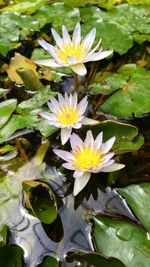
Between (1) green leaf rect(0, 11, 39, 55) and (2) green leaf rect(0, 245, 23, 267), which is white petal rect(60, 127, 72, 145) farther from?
(1) green leaf rect(0, 11, 39, 55)

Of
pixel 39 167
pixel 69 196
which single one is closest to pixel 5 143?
pixel 39 167

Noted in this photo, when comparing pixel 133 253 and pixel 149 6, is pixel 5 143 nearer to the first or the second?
pixel 133 253

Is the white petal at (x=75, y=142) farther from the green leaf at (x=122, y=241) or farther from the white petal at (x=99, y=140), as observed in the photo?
the green leaf at (x=122, y=241)

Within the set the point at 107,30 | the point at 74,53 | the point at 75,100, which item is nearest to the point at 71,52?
the point at 74,53

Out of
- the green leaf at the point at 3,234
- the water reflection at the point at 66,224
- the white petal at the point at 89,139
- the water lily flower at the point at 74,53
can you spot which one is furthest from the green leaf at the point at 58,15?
the green leaf at the point at 3,234

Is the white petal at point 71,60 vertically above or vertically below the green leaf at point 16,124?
above

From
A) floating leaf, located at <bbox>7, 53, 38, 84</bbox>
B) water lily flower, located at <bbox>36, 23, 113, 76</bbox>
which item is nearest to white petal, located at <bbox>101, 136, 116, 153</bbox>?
water lily flower, located at <bbox>36, 23, 113, 76</bbox>
